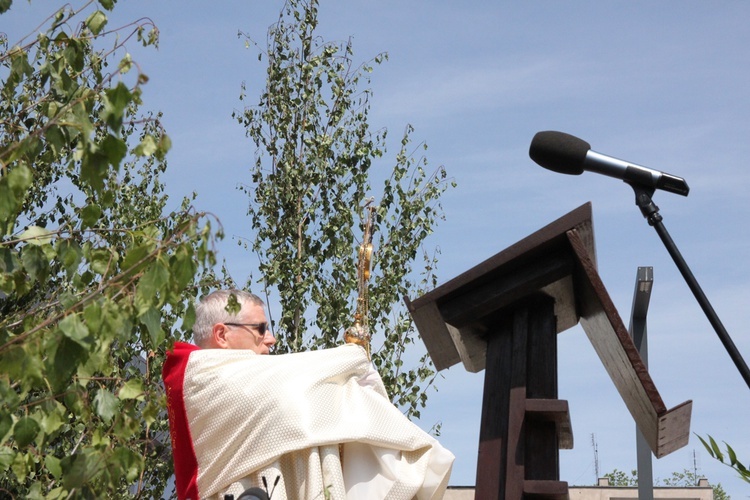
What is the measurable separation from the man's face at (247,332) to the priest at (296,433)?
0.80 ft

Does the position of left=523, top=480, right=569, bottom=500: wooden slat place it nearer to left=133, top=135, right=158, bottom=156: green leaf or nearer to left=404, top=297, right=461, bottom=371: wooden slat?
left=404, top=297, right=461, bottom=371: wooden slat

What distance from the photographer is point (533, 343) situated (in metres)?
3.92

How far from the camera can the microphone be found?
3545 millimetres

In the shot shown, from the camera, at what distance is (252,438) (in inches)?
153

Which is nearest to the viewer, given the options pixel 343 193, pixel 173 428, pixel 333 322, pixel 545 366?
pixel 545 366

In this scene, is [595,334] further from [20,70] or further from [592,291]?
[20,70]

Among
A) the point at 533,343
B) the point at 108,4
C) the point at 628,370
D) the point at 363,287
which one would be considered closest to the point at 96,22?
the point at 108,4

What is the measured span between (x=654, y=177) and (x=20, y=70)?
188 cm

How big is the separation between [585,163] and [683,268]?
548mm

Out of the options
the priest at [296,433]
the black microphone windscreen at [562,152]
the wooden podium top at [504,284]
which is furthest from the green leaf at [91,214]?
the black microphone windscreen at [562,152]

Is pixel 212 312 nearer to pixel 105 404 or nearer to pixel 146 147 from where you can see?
pixel 105 404

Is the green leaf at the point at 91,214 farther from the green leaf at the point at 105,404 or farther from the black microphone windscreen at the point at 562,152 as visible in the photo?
the black microphone windscreen at the point at 562,152

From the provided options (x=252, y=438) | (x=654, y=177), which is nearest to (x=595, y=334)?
(x=654, y=177)

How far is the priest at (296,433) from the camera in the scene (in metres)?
3.84
